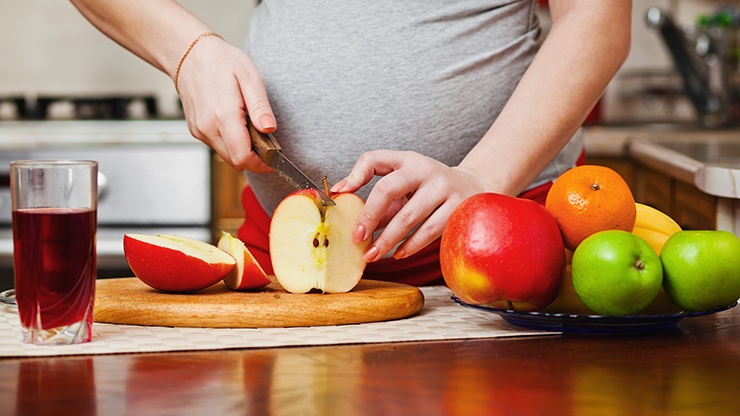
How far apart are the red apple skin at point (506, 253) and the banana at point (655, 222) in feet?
0.45

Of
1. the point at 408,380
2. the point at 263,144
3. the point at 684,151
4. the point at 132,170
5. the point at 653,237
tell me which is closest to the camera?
the point at 408,380

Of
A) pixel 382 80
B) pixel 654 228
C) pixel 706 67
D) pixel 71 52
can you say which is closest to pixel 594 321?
pixel 654 228

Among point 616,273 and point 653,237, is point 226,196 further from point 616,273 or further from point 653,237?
point 616,273

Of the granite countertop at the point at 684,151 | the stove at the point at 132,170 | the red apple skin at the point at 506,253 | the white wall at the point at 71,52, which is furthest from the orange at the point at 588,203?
the white wall at the point at 71,52

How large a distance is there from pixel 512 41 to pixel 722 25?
1928mm

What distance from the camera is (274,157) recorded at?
919 mm

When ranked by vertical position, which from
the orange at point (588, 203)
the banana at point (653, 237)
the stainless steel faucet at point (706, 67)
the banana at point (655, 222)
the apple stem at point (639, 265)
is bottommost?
the apple stem at point (639, 265)

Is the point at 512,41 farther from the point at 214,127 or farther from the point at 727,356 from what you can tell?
the point at 727,356

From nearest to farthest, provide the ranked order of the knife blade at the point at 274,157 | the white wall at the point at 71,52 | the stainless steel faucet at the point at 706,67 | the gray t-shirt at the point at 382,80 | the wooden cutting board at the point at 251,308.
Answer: the wooden cutting board at the point at 251,308, the knife blade at the point at 274,157, the gray t-shirt at the point at 382,80, the stainless steel faucet at the point at 706,67, the white wall at the point at 71,52

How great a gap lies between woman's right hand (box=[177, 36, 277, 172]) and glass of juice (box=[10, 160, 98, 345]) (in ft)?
0.80

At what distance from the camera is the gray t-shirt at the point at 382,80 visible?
112 cm

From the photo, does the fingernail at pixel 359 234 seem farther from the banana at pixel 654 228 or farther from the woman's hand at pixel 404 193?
the banana at pixel 654 228

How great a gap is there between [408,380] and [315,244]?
1.03 ft

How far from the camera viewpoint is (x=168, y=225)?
2.51m
